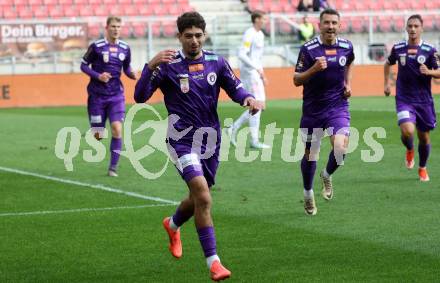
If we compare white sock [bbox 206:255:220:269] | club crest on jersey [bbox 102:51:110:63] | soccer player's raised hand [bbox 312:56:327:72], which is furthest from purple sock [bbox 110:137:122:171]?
white sock [bbox 206:255:220:269]

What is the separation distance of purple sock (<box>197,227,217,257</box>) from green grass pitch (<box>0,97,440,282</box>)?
25 centimetres

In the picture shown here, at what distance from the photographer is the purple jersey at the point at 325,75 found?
11750mm


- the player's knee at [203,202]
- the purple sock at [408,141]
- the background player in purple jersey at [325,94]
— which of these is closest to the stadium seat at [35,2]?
the purple sock at [408,141]

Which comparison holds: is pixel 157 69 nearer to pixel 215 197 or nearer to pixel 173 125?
pixel 173 125

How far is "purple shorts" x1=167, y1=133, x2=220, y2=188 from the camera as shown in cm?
845

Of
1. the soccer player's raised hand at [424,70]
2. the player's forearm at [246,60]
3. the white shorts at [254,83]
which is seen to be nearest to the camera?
the soccer player's raised hand at [424,70]

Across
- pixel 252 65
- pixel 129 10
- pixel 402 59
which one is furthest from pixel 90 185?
pixel 129 10

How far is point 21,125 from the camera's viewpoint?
86.3 feet

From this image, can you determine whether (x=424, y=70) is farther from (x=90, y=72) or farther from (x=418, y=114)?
(x=90, y=72)

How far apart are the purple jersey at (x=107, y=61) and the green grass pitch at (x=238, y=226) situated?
1243 millimetres

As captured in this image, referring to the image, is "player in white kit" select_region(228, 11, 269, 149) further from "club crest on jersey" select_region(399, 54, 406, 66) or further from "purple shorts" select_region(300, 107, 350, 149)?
"purple shorts" select_region(300, 107, 350, 149)

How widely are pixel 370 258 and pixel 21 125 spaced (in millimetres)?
18564

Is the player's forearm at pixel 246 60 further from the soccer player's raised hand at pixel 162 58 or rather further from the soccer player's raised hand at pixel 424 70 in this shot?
the soccer player's raised hand at pixel 162 58

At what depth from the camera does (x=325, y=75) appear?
464 inches
